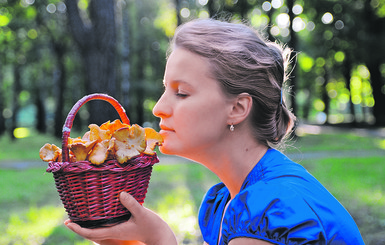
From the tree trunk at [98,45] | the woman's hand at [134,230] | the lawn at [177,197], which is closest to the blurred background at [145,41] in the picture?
the lawn at [177,197]

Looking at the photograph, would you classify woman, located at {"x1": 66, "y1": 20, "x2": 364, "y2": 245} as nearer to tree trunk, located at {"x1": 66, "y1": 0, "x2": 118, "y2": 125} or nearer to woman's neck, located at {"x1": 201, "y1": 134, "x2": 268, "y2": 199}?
woman's neck, located at {"x1": 201, "y1": 134, "x2": 268, "y2": 199}

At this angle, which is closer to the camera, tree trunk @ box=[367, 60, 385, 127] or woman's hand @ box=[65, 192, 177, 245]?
woman's hand @ box=[65, 192, 177, 245]

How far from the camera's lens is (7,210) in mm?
7340

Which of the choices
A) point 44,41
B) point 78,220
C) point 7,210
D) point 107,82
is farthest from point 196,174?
point 44,41

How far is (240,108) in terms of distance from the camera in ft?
5.81

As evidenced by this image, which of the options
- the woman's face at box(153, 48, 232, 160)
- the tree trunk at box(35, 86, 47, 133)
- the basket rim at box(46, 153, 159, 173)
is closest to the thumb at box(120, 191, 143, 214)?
the basket rim at box(46, 153, 159, 173)

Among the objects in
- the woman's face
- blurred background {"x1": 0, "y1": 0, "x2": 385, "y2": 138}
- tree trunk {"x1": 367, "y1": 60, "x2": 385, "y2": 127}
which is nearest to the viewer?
the woman's face

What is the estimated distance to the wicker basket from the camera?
1661mm

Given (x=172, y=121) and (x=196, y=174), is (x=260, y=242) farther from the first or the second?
(x=196, y=174)

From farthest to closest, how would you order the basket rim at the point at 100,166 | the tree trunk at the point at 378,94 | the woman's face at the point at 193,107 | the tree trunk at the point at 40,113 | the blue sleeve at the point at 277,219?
the tree trunk at the point at 40,113
the tree trunk at the point at 378,94
the woman's face at the point at 193,107
the basket rim at the point at 100,166
the blue sleeve at the point at 277,219

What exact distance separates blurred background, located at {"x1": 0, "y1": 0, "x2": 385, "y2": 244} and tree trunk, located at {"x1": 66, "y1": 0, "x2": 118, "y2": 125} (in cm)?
2

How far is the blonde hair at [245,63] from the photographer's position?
68.7 inches

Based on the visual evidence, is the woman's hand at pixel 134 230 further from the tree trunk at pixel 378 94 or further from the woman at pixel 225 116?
the tree trunk at pixel 378 94

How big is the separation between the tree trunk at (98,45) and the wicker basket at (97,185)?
21.1 feet
